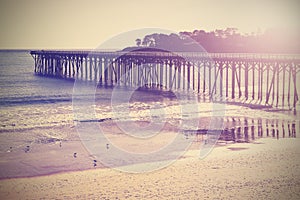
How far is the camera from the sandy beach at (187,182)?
42.6 feet

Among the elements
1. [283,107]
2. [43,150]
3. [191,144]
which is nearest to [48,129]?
[43,150]

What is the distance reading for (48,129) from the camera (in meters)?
23.8

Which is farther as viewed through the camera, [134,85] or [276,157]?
[134,85]

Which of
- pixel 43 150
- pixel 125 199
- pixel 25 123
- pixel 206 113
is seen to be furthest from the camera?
pixel 206 113

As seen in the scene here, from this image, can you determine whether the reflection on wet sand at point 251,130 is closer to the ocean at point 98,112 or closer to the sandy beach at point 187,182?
the ocean at point 98,112

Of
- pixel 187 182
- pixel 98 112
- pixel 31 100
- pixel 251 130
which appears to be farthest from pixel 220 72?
pixel 187 182

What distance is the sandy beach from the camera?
13.0 meters

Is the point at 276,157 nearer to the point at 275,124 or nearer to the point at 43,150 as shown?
the point at 275,124

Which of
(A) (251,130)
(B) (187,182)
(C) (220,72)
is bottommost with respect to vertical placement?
(B) (187,182)

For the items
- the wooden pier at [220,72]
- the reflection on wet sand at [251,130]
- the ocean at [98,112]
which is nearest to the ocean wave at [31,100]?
the ocean at [98,112]

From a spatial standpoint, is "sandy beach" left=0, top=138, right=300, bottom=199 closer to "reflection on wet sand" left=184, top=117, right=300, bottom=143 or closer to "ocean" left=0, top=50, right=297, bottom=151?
"reflection on wet sand" left=184, top=117, right=300, bottom=143

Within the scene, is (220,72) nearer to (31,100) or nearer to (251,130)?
(251,130)

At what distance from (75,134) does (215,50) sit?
63.9m

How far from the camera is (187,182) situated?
553 inches
